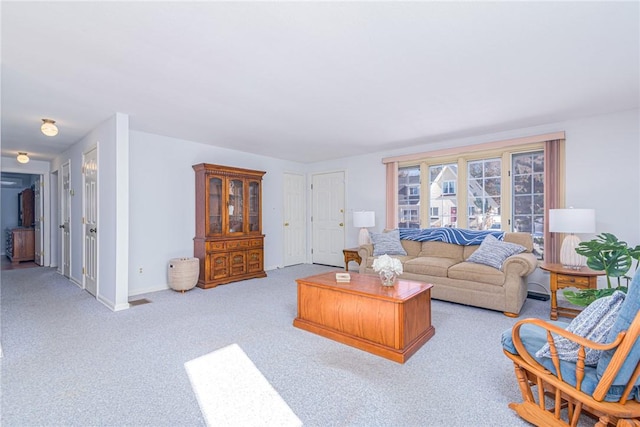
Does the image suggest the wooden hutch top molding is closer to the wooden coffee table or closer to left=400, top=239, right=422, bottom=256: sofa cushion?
the wooden coffee table

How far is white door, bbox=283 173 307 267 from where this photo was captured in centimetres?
647

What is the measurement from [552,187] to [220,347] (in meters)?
4.21

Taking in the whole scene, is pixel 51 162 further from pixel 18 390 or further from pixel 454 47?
pixel 454 47

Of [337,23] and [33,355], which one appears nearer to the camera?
[337,23]

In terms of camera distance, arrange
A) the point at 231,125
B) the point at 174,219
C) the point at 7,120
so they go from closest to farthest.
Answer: the point at 7,120, the point at 231,125, the point at 174,219

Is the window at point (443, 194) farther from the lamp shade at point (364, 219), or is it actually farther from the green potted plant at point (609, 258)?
the green potted plant at point (609, 258)

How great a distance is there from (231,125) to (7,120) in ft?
8.35

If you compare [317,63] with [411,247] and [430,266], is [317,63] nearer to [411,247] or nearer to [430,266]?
[430,266]

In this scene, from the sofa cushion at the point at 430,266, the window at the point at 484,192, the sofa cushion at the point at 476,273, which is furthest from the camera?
the window at the point at 484,192

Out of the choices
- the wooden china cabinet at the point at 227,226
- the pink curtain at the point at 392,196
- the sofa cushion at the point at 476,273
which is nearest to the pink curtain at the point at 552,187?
the sofa cushion at the point at 476,273

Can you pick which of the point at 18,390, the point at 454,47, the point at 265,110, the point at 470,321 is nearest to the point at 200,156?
the point at 265,110

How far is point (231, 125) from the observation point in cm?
401

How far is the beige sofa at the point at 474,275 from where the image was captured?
3330mm

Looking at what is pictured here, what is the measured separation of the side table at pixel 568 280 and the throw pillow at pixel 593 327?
6.38 ft
